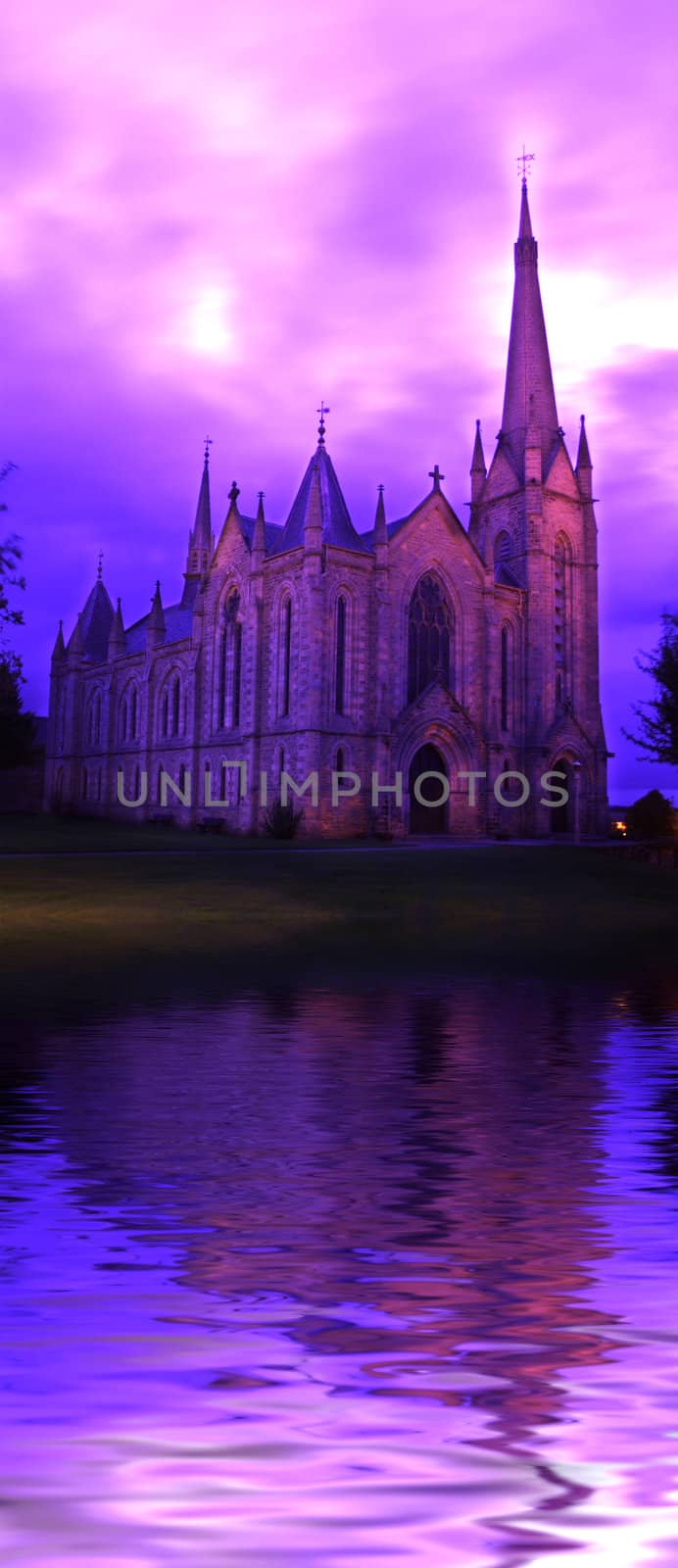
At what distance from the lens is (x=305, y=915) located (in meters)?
21.2

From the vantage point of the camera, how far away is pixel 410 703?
51.8 metres

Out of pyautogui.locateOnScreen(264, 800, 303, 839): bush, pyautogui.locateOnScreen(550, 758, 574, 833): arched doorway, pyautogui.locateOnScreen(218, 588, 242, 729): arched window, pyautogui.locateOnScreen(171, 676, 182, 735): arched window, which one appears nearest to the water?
pyautogui.locateOnScreen(264, 800, 303, 839): bush

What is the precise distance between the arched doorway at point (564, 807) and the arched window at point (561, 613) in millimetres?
3641

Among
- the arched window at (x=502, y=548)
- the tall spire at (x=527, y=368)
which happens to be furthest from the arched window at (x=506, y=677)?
the tall spire at (x=527, y=368)

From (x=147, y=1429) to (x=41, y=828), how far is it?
45.2 meters

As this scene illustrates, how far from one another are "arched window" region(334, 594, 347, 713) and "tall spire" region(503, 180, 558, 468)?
61.0 feet

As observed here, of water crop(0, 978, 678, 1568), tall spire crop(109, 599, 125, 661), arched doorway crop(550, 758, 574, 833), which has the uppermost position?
tall spire crop(109, 599, 125, 661)

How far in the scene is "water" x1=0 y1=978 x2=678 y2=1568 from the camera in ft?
7.57

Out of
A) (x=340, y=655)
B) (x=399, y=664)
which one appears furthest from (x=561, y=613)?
(x=340, y=655)

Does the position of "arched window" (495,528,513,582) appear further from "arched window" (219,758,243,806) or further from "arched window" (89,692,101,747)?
"arched window" (89,692,101,747)

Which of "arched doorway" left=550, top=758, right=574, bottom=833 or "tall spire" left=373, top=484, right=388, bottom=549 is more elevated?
"tall spire" left=373, top=484, right=388, bottom=549

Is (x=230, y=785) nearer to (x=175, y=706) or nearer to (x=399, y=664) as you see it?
(x=399, y=664)

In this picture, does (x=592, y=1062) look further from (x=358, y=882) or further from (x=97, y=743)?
(x=97, y=743)

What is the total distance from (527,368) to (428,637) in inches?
774
